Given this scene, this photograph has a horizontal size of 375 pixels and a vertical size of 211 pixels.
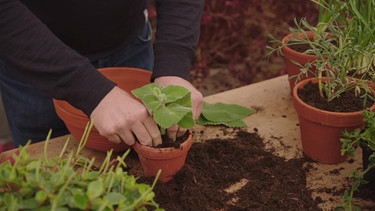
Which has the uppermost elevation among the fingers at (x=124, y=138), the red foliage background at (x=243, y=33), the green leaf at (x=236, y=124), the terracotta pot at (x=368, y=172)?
the fingers at (x=124, y=138)

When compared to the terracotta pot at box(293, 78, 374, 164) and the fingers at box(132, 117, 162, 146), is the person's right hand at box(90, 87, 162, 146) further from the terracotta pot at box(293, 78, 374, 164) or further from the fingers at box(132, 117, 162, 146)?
the terracotta pot at box(293, 78, 374, 164)

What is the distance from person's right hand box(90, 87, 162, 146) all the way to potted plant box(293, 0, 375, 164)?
372 millimetres

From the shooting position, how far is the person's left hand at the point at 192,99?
1.17 m

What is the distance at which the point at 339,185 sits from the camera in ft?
3.97

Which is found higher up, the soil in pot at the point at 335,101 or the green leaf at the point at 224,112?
the soil in pot at the point at 335,101

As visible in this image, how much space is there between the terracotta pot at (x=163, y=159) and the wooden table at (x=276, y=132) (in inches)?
6.8

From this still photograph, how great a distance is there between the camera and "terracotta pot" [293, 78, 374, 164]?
1216mm

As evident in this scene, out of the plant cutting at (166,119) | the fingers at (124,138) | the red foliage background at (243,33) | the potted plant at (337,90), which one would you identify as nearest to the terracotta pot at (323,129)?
the potted plant at (337,90)

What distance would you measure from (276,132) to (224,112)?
0.51 feet

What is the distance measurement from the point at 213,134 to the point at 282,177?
252 mm

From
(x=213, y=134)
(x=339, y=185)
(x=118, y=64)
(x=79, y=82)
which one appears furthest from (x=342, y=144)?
(x=118, y=64)

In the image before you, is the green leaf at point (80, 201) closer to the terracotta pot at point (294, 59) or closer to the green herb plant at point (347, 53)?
the green herb plant at point (347, 53)

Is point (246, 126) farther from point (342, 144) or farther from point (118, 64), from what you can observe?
point (118, 64)

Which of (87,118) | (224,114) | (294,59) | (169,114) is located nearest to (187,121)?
(169,114)
